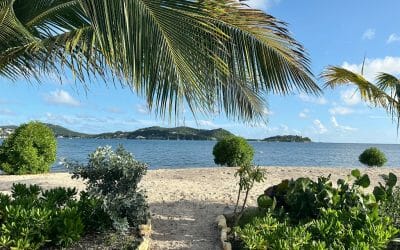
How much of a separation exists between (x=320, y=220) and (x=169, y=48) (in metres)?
2.83

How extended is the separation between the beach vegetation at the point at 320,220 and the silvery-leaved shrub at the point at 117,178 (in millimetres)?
1284

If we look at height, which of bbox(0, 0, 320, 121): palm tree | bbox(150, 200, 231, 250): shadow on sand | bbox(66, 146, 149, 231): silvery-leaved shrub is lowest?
bbox(150, 200, 231, 250): shadow on sand

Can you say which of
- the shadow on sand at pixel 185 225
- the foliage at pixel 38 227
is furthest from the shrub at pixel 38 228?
the shadow on sand at pixel 185 225

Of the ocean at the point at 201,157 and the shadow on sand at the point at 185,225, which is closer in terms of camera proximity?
the shadow on sand at the point at 185,225

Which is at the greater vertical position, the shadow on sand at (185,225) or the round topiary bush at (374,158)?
the round topiary bush at (374,158)

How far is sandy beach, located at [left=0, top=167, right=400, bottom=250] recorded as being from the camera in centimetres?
601

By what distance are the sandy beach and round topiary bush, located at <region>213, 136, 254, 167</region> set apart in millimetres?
1782

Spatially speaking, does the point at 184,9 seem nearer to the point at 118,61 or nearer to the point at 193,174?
the point at 118,61

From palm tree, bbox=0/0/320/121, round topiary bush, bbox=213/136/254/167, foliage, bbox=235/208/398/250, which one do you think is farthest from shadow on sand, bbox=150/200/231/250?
round topiary bush, bbox=213/136/254/167

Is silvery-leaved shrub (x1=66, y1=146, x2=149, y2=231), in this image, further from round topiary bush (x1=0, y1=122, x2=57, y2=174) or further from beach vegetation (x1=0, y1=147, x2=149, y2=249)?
round topiary bush (x1=0, y1=122, x2=57, y2=174)

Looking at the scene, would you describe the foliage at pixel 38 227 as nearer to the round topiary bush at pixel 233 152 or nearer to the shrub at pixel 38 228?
the shrub at pixel 38 228

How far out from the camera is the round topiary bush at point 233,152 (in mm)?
15070

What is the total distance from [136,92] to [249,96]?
1753 mm

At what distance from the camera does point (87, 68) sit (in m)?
3.60
